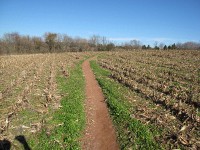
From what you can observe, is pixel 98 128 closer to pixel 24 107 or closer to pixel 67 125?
pixel 67 125

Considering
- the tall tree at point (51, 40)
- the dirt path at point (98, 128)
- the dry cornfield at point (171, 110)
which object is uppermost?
the tall tree at point (51, 40)

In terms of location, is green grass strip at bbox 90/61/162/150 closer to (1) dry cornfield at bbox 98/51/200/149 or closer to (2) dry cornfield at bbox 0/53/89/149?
(1) dry cornfield at bbox 98/51/200/149

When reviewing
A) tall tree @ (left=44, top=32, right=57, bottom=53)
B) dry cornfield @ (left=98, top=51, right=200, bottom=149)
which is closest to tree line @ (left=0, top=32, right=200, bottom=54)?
tall tree @ (left=44, top=32, right=57, bottom=53)

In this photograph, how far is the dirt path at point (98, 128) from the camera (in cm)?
→ 955

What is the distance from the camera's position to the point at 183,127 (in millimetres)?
10414

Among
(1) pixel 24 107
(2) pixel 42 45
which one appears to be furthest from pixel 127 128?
(2) pixel 42 45

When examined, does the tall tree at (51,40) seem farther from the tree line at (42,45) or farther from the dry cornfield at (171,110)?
the dry cornfield at (171,110)

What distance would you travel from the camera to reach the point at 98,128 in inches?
441

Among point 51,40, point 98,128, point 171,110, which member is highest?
point 51,40

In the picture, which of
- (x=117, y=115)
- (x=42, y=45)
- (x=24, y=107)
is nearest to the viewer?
(x=117, y=115)

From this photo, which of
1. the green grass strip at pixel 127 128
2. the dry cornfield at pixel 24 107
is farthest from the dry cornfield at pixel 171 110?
the dry cornfield at pixel 24 107

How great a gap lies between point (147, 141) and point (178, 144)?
1257 mm

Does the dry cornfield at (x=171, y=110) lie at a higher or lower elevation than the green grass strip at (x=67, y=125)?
higher

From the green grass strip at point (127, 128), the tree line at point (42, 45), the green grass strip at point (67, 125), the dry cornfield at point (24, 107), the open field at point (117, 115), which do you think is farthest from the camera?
the tree line at point (42, 45)
